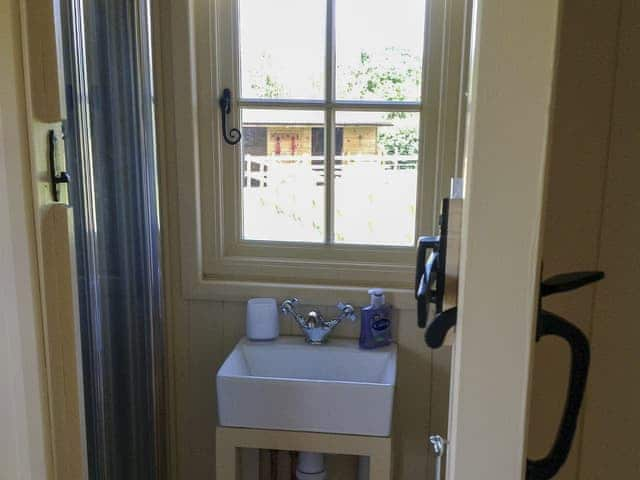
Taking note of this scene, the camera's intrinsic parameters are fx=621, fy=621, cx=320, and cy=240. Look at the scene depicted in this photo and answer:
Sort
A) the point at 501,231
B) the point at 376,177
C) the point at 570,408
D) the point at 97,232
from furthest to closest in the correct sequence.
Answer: the point at 376,177
the point at 97,232
the point at 570,408
the point at 501,231

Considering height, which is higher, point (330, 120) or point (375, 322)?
point (330, 120)

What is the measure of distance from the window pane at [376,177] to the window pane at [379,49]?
0.07 m

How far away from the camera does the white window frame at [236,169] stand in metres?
1.61

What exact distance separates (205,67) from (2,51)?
32.5 inches

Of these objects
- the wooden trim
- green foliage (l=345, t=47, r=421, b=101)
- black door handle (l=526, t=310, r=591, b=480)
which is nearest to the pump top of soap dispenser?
green foliage (l=345, t=47, r=421, b=101)

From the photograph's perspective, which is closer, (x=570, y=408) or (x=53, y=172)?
(x=570, y=408)

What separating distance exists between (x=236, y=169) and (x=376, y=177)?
40cm

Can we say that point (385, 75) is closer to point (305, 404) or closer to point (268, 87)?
point (268, 87)

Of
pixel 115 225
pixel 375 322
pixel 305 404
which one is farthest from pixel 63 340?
pixel 375 322

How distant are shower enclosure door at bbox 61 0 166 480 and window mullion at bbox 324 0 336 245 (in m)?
0.47

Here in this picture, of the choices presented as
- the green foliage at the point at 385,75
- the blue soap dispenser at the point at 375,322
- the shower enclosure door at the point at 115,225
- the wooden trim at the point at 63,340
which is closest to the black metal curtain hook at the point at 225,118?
the shower enclosure door at the point at 115,225

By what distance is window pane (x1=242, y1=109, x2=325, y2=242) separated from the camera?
1.74 m

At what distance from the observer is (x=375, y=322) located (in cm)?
164

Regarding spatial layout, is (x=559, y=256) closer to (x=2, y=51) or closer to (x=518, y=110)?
(x=518, y=110)
